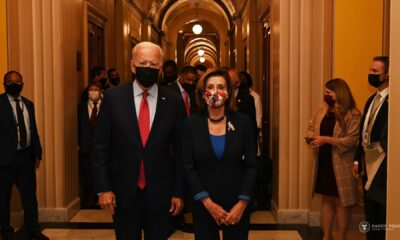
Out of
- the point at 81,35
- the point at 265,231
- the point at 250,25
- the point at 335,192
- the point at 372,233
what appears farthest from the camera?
the point at 250,25

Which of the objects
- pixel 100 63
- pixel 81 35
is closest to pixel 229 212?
pixel 81 35

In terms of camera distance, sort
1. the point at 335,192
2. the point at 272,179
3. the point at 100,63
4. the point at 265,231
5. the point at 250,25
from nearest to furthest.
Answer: the point at 335,192 → the point at 265,231 → the point at 272,179 → the point at 100,63 → the point at 250,25

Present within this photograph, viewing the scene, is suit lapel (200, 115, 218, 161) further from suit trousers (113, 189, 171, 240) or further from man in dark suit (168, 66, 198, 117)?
man in dark suit (168, 66, 198, 117)

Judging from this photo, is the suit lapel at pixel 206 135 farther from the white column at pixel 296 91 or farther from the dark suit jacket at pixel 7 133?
the white column at pixel 296 91

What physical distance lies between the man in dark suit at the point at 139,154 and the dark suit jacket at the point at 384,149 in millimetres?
1322

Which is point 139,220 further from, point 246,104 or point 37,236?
point 246,104

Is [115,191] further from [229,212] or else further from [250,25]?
[250,25]

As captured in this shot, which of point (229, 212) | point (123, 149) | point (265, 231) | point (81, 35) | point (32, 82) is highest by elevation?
point (81, 35)

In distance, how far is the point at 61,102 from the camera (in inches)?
235

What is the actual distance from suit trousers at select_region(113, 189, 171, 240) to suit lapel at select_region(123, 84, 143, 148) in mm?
314

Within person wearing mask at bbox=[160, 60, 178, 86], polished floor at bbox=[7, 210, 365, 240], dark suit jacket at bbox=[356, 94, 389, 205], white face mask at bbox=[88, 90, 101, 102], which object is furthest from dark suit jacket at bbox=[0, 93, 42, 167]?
dark suit jacket at bbox=[356, 94, 389, 205]

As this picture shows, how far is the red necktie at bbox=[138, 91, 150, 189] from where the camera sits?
3.10 metres

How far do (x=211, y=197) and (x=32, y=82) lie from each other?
347cm

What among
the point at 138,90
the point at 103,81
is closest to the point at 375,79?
the point at 138,90
